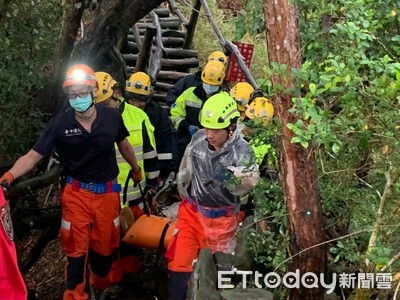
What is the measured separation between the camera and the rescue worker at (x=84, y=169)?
5.22 meters

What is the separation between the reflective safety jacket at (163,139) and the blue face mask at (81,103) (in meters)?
1.44

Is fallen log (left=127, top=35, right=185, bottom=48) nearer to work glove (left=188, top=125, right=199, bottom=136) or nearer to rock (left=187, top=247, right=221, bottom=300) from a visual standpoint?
work glove (left=188, top=125, right=199, bottom=136)

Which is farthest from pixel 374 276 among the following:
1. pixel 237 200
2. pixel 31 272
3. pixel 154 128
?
pixel 31 272

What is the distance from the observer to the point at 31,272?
774cm

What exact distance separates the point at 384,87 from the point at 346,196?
1091 mm

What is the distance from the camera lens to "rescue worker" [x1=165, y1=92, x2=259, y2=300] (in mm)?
4953

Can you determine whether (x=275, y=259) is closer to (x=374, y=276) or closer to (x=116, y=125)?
(x=374, y=276)

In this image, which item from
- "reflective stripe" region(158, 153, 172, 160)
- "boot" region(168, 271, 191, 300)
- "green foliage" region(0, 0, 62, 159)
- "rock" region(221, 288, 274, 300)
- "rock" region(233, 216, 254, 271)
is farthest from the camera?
"reflective stripe" region(158, 153, 172, 160)

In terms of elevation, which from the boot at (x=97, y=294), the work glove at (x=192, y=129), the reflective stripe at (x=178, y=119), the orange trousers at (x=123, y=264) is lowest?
the boot at (x=97, y=294)

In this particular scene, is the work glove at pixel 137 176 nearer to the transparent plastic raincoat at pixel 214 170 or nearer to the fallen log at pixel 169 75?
the transparent plastic raincoat at pixel 214 170

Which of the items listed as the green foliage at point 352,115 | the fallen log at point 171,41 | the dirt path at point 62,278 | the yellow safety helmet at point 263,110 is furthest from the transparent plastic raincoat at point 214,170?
the fallen log at point 171,41

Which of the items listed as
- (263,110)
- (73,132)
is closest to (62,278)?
(73,132)

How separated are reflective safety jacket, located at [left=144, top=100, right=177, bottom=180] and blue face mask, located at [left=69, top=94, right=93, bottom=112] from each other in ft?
4.72

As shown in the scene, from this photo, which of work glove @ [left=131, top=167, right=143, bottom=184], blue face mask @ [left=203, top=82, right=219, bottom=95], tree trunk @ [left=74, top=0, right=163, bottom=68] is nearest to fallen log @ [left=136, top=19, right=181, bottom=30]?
tree trunk @ [left=74, top=0, right=163, bottom=68]
